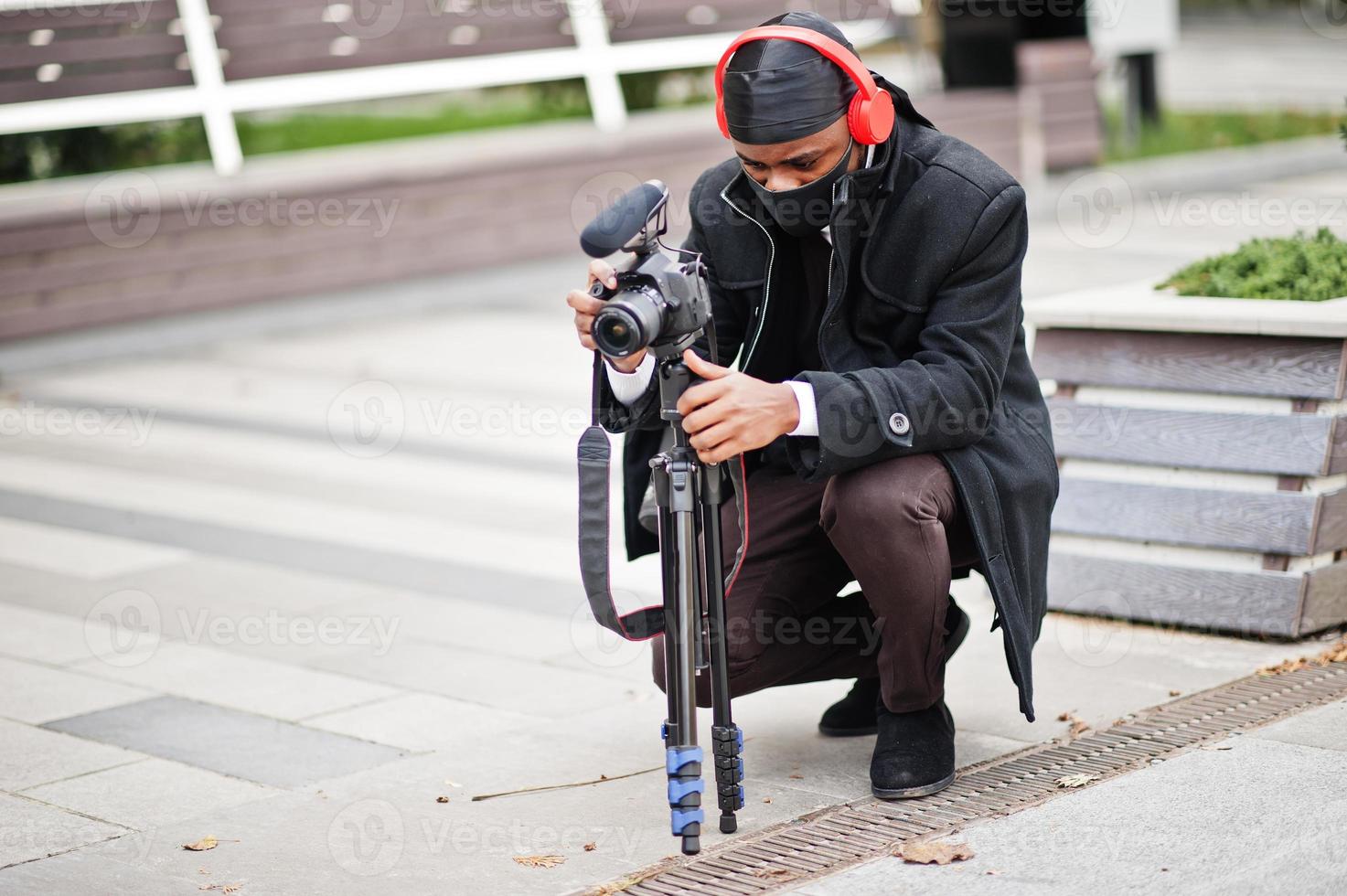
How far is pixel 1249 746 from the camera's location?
11.5ft

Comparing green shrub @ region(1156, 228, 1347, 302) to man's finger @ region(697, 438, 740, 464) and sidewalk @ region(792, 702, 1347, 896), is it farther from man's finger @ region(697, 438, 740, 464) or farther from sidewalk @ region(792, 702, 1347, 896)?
man's finger @ region(697, 438, 740, 464)

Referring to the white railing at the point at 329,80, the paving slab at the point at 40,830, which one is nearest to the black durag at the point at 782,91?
the paving slab at the point at 40,830

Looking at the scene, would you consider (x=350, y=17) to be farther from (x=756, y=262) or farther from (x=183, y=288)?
(x=756, y=262)

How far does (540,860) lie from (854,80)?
1516 mm

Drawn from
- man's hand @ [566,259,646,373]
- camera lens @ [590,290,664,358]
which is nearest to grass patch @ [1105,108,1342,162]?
man's hand @ [566,259,646,373]

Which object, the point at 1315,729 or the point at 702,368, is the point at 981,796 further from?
the point at 702,368

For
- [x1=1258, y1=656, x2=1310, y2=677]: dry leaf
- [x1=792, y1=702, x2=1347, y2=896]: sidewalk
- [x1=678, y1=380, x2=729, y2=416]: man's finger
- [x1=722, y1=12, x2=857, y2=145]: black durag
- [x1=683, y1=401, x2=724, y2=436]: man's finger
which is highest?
[x1=722, y1=12, x2=857, y2=145]: black durag

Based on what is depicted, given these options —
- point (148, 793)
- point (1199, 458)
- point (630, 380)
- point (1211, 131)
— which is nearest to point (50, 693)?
point (148, 793)

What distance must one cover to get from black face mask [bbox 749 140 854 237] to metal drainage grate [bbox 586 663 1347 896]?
1123mm

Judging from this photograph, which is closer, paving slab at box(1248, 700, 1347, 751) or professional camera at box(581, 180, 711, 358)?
professional camera at box(581, 180, 711, 358)

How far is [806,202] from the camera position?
322 centimetres

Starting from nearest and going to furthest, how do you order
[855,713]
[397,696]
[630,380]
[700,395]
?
[700,395] < [630,380] < [855,713] < [397,696]

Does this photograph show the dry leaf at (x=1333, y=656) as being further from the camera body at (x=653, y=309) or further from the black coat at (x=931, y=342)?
the camera body at (x=653, y=309)

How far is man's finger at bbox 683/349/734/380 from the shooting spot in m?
2.87
